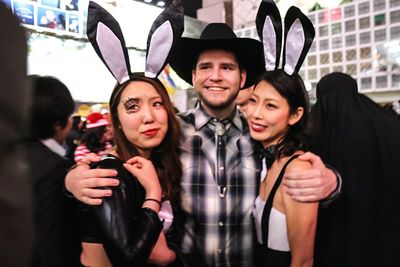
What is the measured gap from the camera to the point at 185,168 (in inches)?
70.9

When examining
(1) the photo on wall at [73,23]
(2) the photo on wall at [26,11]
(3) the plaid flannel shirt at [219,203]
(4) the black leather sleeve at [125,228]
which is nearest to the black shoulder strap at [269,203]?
(3) the plaid flannel shirt at [219,203]

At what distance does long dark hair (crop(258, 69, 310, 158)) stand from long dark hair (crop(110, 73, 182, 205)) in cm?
46

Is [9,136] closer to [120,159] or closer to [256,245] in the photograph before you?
[120,159]

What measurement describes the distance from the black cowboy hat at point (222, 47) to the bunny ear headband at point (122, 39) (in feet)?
1.01

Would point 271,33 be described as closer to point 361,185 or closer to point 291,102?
point 291,102

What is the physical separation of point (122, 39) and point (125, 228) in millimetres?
807

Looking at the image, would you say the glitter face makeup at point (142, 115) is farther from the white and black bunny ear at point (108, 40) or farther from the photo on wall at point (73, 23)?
the photo on wall at point (73, 23)

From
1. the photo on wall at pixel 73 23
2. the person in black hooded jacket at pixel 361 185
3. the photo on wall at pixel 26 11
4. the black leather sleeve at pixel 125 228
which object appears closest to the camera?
the black leather sleeve at pixel 125 228

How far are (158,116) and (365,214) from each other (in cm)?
92

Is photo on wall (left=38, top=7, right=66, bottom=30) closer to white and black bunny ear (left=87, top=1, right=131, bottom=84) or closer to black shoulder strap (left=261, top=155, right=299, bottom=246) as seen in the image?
white and black bunny ear (left=87, top=1, right=131, bottom=84)

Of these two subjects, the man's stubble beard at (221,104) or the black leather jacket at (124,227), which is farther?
the man's stubble beard at (221,104)

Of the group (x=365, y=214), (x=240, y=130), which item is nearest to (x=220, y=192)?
(x=240, y=130)

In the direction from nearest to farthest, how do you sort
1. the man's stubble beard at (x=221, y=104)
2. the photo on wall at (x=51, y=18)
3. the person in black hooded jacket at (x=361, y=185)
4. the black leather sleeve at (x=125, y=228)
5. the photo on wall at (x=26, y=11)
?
the black leather sleeve at (x=125, y=228)
the person in black hooded jacket at (x=361, y=185)
the man's stubble beard at (x=221, y=104)
the photo on wall at (x=26, y=11)
the photo on wall at (x=51, y=18)

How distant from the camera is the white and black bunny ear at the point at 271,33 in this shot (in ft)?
5.65
